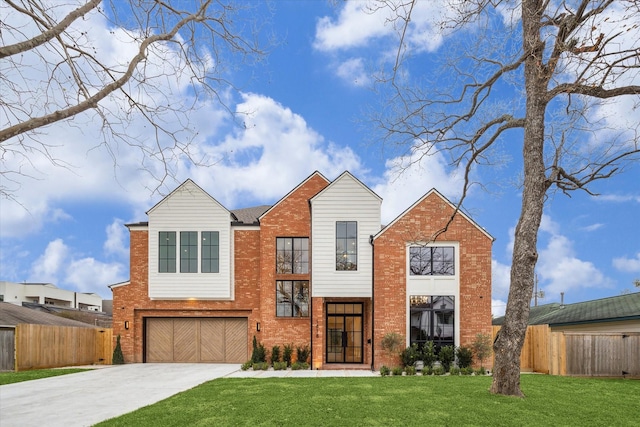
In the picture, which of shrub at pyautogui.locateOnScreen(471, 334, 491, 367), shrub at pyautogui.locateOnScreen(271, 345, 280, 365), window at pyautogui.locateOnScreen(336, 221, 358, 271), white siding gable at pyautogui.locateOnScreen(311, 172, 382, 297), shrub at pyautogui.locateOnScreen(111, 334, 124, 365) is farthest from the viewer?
shrub at pyautogui.locateOnScreen(111, 334, 124, 365)

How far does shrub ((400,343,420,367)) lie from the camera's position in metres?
16.0

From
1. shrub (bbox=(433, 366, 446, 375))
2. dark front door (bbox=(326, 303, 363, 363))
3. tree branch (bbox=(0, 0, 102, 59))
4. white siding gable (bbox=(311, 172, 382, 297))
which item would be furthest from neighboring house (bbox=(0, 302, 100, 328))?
tree branch (bbox=(0, 0, 102, 59))

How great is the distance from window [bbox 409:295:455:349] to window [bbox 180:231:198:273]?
370 inches

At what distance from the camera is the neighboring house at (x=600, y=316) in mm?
16767

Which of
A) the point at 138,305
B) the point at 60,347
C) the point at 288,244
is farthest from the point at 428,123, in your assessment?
the point at 60,347

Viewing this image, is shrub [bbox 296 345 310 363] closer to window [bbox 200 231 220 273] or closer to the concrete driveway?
the concrete driveway

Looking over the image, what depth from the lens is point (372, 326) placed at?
17.0m

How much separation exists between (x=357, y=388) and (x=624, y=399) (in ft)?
19.3

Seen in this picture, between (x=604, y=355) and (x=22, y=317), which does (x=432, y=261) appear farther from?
(x=22, y=317)

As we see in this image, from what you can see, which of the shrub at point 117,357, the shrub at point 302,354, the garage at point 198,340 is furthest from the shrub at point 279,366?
the shrub at point 117,357

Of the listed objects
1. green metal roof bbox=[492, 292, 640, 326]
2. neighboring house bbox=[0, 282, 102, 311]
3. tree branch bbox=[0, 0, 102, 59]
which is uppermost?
tree branch bbox=[0, 0, 102, 59]

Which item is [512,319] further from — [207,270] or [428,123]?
[207,270]

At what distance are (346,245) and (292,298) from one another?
371cm

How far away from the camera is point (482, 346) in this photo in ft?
53.3
